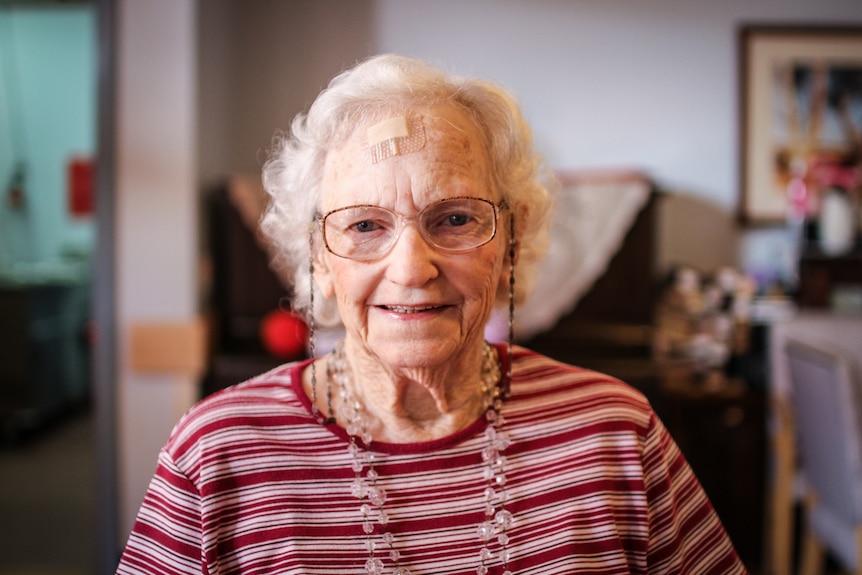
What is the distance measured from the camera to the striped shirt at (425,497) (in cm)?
92

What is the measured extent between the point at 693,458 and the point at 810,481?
425 millimetres

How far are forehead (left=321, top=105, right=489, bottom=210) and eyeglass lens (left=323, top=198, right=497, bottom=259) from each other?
0.05 ft

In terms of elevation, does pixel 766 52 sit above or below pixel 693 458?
above

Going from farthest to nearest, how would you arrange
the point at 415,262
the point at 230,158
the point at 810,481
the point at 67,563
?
the point at 230,158
the point at 67,563
the point at 810,481
the point at 415,262

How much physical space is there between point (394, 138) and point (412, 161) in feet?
0.13

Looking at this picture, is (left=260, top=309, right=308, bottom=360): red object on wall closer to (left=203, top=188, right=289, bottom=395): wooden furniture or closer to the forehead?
(left=203, top=188, right=289, bottom=395): wooden furniture

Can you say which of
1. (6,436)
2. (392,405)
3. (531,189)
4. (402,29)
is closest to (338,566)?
(392,405)

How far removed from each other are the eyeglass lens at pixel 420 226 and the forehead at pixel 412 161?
0.02m

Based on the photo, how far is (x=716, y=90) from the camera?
11.1 ft

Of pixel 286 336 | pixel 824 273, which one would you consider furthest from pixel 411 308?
pixel 824 273

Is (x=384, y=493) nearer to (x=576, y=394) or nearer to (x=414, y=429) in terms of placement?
(x=414, y=429)

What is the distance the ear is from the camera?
1.03m

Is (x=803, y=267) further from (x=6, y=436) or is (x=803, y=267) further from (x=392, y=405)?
(x=6, y=436)

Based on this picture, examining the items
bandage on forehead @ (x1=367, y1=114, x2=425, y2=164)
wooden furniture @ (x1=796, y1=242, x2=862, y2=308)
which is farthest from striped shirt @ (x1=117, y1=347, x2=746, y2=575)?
wooden furniture @ (x1=796, y1=242, x2=862, y2=308)
